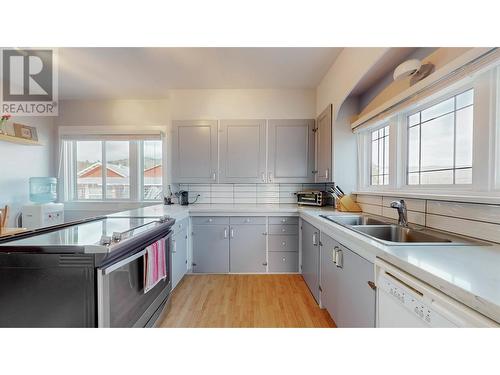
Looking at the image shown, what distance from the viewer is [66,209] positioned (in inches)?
124

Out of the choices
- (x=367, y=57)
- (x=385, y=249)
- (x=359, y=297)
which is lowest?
(x=359, y=297)

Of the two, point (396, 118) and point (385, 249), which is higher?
point (396, 118)

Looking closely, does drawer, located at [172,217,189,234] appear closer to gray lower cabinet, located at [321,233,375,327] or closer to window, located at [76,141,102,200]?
gray lower cabinet, located at [321,233,375,327]

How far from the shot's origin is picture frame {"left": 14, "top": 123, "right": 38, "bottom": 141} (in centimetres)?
266

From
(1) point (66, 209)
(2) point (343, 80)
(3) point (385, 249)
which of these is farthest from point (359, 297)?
(1) point (66, 209)

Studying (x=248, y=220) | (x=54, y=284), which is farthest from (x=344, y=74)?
(x=54, y=284)

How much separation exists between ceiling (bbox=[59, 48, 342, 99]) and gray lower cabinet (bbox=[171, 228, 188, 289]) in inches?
76.6

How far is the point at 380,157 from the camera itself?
2064 mm

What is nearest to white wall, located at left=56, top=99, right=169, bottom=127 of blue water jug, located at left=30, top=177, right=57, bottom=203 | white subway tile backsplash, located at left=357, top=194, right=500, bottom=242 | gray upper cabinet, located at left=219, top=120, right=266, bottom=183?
blue water jug, located at left=30, top=177, right=57, bottom=203

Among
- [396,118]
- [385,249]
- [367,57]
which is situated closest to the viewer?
[385,249]

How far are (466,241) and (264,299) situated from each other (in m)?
1.62

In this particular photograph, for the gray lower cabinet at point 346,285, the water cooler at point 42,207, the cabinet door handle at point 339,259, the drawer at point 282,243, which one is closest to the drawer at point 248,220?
the drawer at point 282,243
